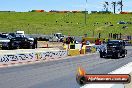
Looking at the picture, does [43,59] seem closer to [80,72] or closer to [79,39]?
[80,72]

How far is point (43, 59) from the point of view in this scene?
4028 centimetres

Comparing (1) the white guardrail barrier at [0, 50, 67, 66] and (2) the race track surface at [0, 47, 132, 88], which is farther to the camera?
(1) the white guardrail barrier at [0, 50, 67, 66]

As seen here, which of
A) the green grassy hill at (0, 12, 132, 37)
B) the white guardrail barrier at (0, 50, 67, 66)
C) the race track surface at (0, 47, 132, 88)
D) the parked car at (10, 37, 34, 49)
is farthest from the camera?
the green grassy hill at (0, 12, 132, 37)

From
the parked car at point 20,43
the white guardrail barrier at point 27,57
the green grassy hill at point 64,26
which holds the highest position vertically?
the green grassy hill at point 64,26

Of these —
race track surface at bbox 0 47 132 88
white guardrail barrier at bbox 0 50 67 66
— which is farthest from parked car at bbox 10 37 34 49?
race track surface at bbox 0 47 132 88

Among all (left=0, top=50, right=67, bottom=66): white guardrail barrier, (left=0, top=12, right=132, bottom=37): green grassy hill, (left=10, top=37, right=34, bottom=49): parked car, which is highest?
(left=0, top=12, right=132, bottom=37): green grassy hill

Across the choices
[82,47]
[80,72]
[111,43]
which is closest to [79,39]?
[82,47]

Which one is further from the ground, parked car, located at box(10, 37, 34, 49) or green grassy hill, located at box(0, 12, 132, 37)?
green grassy hill, located at box(0, 12, 132, 37)

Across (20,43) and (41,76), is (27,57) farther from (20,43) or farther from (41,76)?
(41,76)

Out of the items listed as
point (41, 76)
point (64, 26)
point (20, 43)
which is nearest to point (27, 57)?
point (20, 43)

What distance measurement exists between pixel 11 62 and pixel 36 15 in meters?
141

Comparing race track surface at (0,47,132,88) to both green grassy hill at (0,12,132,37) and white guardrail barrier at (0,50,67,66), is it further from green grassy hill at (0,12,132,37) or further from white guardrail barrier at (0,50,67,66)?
green grassy hill at (0,12,132,37)

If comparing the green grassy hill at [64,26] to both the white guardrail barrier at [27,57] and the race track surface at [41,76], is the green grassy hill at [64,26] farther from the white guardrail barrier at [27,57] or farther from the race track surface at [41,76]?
the race track surface at [41,76]

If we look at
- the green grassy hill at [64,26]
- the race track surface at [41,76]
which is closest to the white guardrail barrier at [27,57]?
the race track surface at [41,76]
